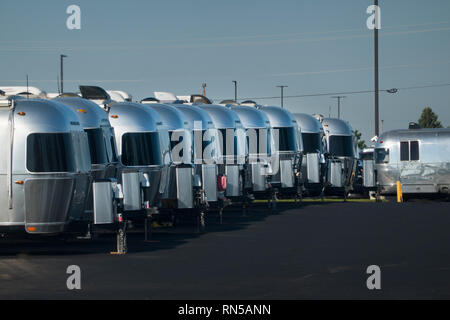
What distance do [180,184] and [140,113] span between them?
1958 mm

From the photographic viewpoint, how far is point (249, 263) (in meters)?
16.8

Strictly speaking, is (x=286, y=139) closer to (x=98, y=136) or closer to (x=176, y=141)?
(x=176, y=141)

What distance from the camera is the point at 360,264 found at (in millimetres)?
16438

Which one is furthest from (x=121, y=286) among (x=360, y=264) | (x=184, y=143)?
(x=184, y=143)

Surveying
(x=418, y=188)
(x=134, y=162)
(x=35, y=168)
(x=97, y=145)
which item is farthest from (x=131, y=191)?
(x=418, y=188)

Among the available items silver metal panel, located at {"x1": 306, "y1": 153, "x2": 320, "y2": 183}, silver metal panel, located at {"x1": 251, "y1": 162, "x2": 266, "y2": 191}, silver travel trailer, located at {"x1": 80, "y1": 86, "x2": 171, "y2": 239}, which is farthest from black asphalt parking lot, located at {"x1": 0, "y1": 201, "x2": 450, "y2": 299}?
silver metal panel, located at {"x1": 306, "y1": 153, "x2": 320, "y2": 183}

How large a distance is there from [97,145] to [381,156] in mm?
20595

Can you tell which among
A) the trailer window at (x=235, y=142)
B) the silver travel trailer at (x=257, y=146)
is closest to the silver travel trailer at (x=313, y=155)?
the silver travel trailer at (x=257, y=146)

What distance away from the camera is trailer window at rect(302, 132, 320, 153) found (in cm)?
3916

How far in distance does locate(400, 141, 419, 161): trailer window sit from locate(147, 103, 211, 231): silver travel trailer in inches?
563

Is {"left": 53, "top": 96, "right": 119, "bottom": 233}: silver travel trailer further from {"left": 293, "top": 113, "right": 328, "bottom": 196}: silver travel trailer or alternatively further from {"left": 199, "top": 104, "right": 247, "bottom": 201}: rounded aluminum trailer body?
{"left": 293, "top": 113, "right": 328, "bottom": 196}: silver travel trailer

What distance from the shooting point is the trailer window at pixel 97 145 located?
21297 mm

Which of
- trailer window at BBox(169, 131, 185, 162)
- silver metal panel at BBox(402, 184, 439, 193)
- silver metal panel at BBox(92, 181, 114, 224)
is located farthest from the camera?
silver metal panel at BBox(402, 184, 439, 193)

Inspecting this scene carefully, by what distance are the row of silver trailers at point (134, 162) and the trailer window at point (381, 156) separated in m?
2.89
